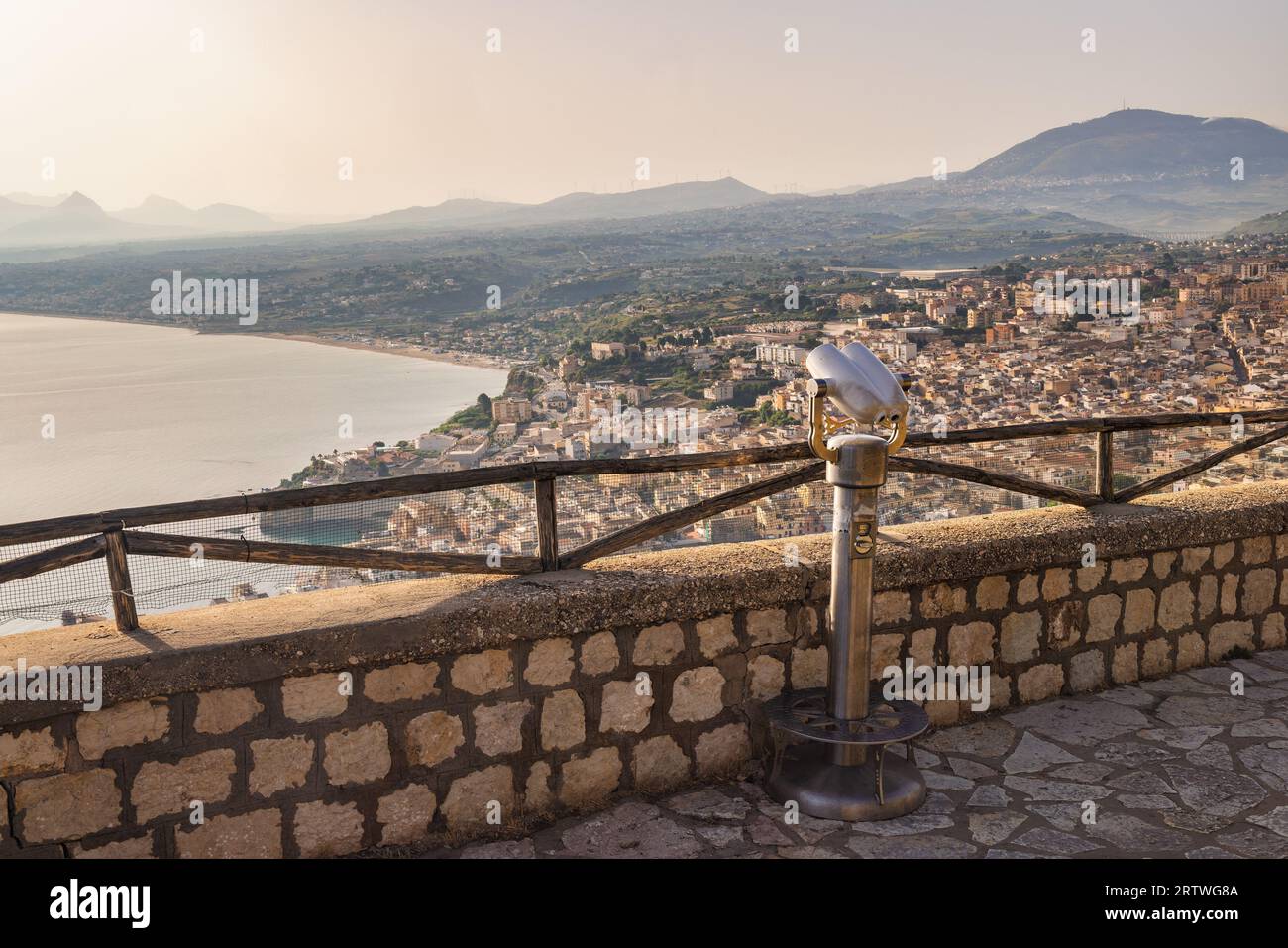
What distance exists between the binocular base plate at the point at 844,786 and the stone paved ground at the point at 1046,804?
0.14 ft

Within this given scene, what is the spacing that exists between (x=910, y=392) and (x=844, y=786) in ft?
6.07

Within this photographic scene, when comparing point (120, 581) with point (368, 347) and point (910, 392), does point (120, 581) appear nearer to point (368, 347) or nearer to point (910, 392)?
point (910, 392)

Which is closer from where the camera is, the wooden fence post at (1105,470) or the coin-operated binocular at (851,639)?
the coin-operated binocular at (851,639)

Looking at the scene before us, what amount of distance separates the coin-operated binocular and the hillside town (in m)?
0.39

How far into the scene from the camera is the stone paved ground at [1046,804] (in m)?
3.25

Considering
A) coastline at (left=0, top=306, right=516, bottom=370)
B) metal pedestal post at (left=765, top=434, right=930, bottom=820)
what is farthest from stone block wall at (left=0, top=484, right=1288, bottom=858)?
coastline at (left=0, top=306, right=516, bottom=370)

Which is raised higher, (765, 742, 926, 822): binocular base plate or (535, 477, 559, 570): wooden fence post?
(535, 477, 559, 570): wooden fence post

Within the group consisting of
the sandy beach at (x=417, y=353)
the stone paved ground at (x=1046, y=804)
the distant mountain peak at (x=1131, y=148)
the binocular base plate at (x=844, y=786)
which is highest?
the distant mountain peak at (x=1131, y=148)

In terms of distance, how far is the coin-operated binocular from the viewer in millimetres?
3363

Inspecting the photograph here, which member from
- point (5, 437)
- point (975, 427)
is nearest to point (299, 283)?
point (5, 437)

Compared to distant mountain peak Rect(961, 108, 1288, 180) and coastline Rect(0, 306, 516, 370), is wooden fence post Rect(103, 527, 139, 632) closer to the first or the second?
coastline Rect(0, 306, 516, 370)

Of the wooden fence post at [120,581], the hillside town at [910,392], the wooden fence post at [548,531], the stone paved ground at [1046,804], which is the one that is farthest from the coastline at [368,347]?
the wooden fence post at [120,581]

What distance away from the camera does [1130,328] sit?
12.4 m

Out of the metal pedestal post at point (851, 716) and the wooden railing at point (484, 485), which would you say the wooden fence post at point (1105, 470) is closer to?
the wooden railing at point (484, 485)
